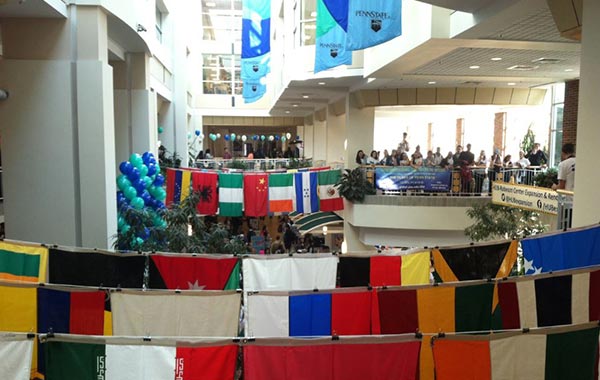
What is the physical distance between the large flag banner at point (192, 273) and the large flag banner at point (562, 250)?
4.13 meters

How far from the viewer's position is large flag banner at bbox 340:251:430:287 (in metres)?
7.89

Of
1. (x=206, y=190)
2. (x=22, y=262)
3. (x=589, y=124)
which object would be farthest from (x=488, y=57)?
(x=22, y=262)

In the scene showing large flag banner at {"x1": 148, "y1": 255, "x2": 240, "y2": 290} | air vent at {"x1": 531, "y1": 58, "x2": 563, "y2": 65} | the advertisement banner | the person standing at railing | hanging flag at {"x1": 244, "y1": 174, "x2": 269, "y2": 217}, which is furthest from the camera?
hanging flag at {"x1": 244, "y1": 174, "x2": 269, "y2": 217}

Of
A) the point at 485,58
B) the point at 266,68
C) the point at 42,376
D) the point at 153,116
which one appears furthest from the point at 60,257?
the point at 266,68

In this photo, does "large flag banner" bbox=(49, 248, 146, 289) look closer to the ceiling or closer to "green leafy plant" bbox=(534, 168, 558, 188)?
the ceiling

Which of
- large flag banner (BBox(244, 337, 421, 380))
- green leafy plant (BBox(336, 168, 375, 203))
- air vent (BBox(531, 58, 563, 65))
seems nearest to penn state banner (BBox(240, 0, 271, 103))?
green leafy plant (BBox(336, 168, 375, 203))

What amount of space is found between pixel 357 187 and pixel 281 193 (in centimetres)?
267

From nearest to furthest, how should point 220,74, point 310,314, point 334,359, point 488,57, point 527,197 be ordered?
point 334,359
point 310,314
point 527,197
point 488,57
point 220,74

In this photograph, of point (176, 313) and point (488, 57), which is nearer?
point (176, 313)

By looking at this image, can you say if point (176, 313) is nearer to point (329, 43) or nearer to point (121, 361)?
point (121, 361)

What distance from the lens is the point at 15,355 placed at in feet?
13.9

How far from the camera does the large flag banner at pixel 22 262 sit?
7.21 metres

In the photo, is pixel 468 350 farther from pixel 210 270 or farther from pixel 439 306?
pixel 210 270

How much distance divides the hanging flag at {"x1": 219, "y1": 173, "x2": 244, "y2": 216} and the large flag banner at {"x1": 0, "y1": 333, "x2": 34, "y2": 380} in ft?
48.4
